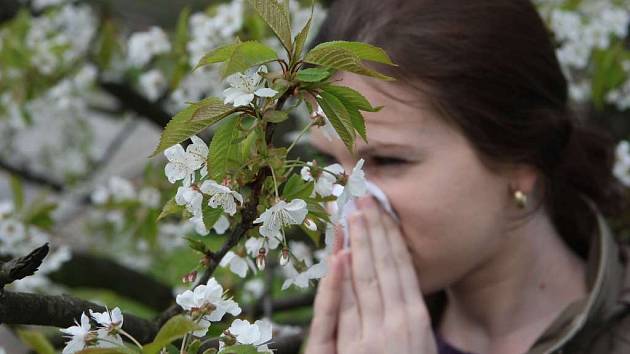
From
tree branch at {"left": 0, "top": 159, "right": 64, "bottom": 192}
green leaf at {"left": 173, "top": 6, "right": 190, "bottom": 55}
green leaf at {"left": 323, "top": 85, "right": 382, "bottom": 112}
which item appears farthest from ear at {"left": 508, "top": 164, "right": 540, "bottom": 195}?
tree branch at {"left": 0, "top": 159, "right": 64, "bottom": 192}

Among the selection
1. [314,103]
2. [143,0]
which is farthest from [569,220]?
[143,0]

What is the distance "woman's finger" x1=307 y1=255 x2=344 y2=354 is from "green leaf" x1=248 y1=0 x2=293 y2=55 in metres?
0.81

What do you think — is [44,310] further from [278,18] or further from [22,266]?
[278,18]

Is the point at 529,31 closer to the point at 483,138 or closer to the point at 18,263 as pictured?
the point at 483,138

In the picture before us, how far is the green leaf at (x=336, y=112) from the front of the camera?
0.90 m

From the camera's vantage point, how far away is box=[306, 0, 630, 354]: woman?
1603mm

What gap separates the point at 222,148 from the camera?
0.90 metres

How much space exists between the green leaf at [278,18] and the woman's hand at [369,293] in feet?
2.51

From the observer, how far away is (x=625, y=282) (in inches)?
71.0

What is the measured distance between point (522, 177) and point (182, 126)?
3.53 ft

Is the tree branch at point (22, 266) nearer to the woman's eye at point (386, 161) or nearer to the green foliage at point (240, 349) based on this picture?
the green foliage at point (240, 349)

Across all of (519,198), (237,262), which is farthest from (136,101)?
(237,262)

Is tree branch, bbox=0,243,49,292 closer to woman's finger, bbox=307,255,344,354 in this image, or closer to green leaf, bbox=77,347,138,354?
green leaf, bbox=77,347,138,354

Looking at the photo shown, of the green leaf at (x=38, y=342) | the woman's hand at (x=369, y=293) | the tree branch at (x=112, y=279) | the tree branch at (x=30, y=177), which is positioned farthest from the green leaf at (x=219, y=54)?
the tree branch at (x=30, y=177)
